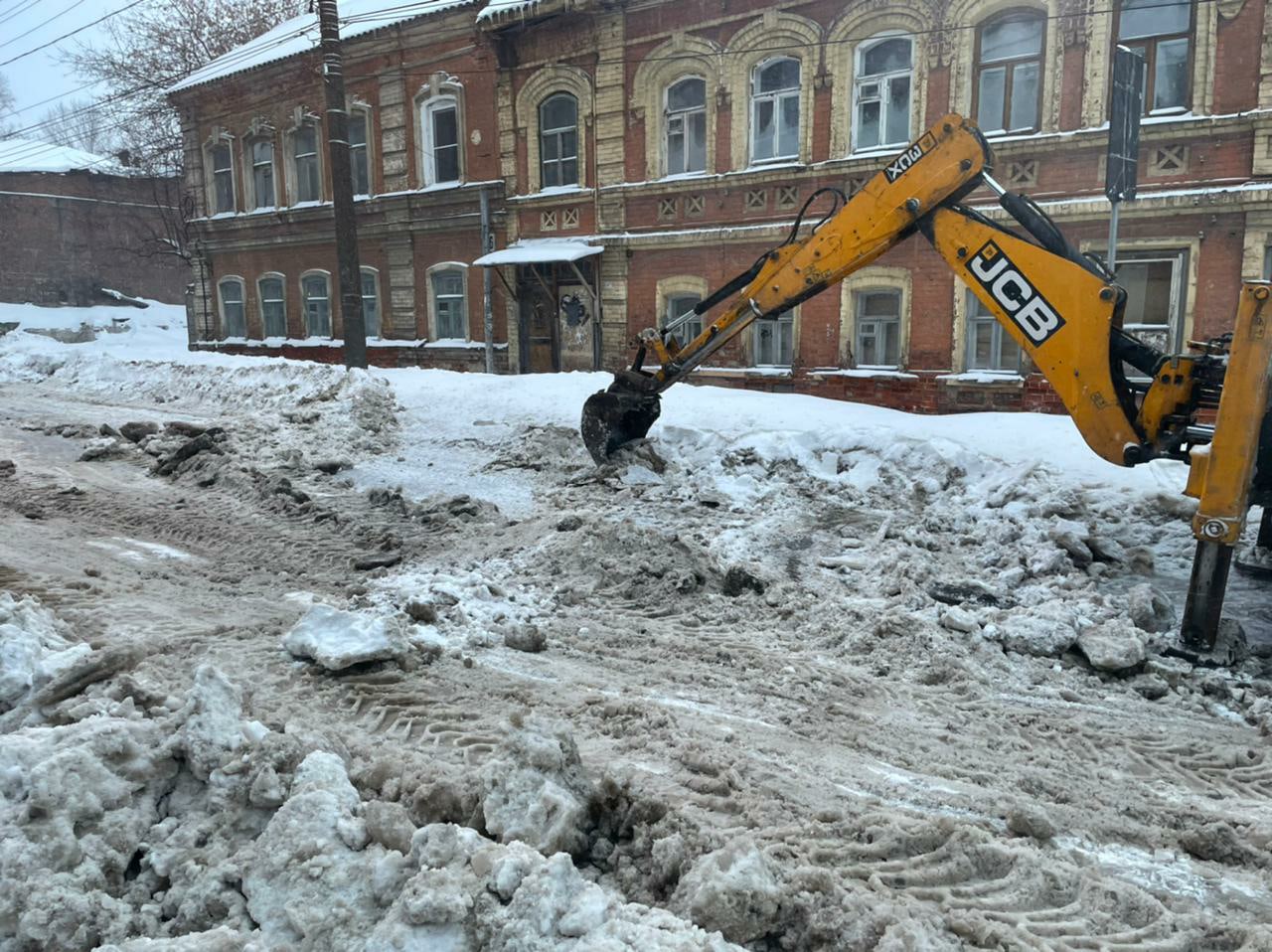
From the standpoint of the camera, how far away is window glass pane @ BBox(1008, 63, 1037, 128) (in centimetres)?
1210

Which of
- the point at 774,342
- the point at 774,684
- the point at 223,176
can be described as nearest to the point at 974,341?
the point at 774,342

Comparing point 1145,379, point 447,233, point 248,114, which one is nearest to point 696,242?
point 447,233

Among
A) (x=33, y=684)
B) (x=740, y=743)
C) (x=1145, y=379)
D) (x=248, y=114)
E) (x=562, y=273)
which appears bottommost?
(x=740, y=743)

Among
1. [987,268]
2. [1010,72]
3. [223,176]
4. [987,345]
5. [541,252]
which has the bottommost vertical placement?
[987,345]

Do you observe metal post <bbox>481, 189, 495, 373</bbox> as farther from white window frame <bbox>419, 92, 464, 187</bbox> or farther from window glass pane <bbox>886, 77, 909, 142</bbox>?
window glass pane <bbox>886, 77, 909, 142</bbox>

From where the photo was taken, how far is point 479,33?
55.5 feet

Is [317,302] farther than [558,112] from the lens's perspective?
Yes

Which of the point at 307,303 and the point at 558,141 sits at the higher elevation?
the point at 558,141

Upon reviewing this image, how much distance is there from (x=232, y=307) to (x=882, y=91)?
57.1 ft

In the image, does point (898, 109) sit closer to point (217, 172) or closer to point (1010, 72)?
point (1010, 72)

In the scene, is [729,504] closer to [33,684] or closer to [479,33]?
[33,684]

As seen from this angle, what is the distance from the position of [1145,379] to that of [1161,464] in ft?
8.49

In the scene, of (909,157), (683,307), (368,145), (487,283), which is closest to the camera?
(909,157)

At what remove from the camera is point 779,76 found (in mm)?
14164
